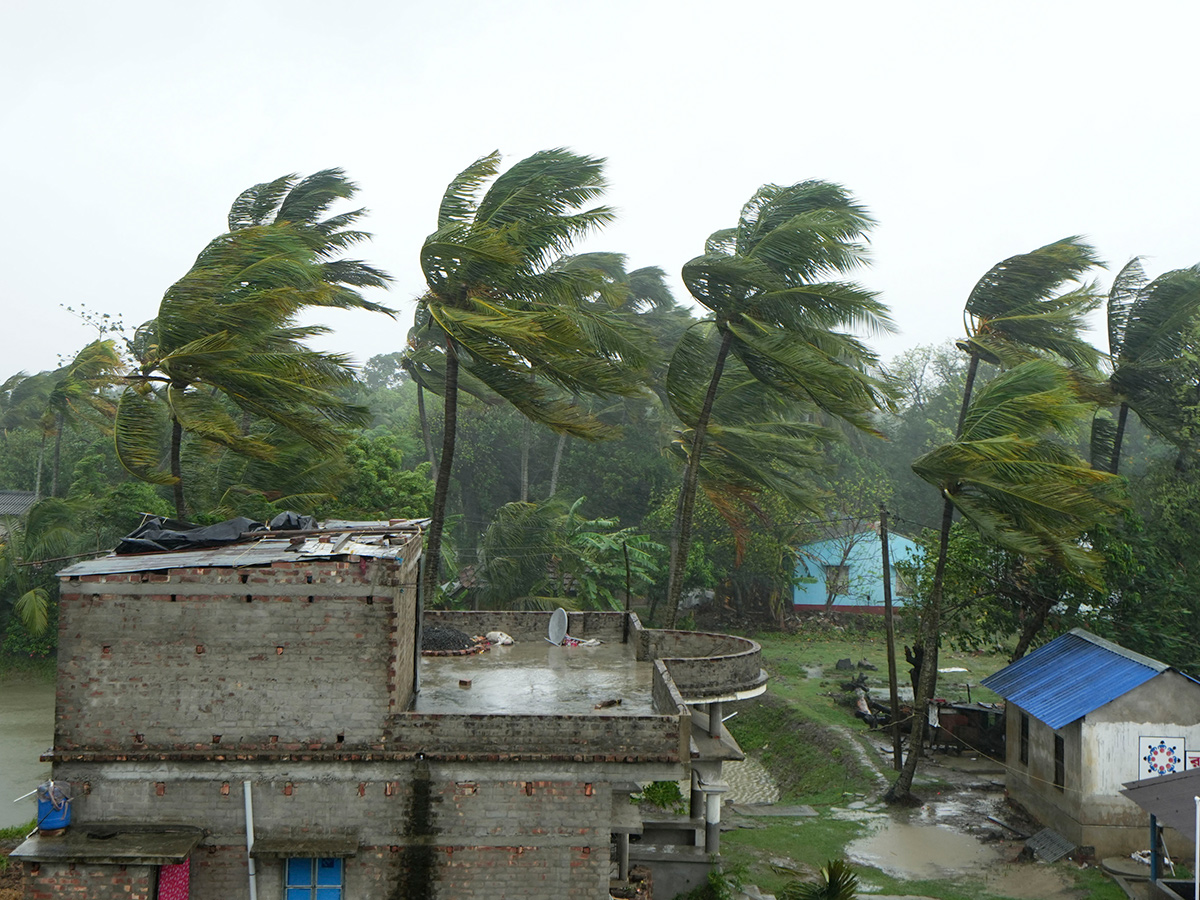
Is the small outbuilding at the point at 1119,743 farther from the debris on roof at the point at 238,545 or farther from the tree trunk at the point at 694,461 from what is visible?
the debris on roof at the point at 238,545

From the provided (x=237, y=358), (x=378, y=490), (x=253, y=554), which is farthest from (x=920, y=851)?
(x=378, y=490)

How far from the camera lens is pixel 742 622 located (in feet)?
139

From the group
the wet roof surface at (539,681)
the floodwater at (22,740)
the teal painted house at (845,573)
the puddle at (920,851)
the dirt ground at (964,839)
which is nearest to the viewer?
the wet roof surface at (539,681)

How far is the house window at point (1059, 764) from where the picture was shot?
1809 centimetres

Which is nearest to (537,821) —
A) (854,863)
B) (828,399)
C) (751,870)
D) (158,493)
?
(751,870)

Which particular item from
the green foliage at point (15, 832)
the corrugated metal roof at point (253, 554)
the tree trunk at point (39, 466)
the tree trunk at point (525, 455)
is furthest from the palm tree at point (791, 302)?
the tree trunk at point (39, 466)

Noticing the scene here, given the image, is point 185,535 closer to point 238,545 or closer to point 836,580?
point 238,545

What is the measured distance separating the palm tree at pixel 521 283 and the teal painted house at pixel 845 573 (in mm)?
22665

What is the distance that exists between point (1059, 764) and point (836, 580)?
24008 millimetres

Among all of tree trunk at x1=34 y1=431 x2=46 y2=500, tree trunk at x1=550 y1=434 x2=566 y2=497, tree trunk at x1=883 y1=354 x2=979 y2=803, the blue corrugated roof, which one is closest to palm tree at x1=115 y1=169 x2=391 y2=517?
tree trunk at x1=883 y1=354 x2=979 y2=803

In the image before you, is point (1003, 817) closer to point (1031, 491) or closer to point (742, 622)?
point (1031, 491)

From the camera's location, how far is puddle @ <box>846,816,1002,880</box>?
1711 cm

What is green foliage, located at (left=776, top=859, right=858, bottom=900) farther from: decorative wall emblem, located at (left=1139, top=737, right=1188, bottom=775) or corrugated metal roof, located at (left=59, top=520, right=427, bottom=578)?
corrugated metal roof, located at (left=59, top=520, right=427, bottom=578)

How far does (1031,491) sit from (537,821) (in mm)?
11614
